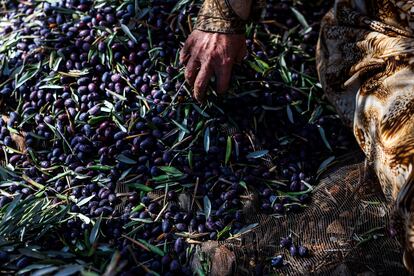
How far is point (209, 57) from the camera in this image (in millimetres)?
2832

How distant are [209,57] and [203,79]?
0.09m

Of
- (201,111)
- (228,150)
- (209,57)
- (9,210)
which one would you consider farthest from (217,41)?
(9,210)

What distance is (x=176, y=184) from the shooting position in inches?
115

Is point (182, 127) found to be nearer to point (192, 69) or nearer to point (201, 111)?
point (201, 111)

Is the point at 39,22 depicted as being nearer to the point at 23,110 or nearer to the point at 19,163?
the point at 23,110

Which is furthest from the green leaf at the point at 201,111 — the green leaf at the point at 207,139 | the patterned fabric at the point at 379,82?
the patterned fabric at the point at 379,82

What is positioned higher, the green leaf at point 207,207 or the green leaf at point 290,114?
the green leaf at point 290,114

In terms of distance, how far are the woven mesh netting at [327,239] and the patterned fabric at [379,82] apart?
1.04ft

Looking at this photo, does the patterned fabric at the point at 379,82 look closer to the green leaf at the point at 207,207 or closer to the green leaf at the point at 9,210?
the green leaf at the point at 207,207

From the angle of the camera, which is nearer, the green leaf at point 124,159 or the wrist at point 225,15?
the wrist at point 225,15

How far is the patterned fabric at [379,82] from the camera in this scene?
2260 mm

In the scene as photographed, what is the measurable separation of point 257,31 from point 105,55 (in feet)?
2.40

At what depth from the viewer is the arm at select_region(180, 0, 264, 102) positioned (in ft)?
9.29

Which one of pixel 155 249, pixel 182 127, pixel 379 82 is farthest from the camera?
pixel 182 127
